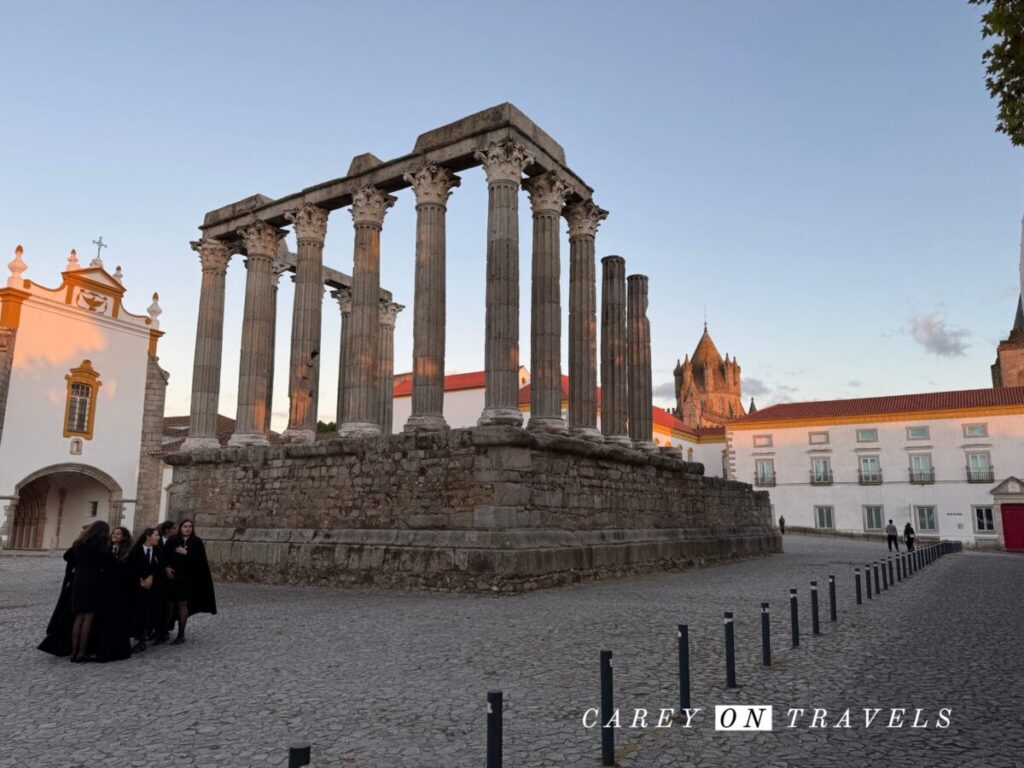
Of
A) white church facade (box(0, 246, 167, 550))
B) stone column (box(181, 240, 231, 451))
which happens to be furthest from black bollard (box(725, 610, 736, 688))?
white church facade (box(0, 246, 167, 550))

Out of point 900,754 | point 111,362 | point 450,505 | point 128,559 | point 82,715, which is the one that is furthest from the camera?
point 111,362

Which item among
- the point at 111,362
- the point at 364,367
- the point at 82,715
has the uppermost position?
the point at 111,362

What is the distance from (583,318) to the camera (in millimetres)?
16828

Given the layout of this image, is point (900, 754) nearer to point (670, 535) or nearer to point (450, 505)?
point (450, 505)

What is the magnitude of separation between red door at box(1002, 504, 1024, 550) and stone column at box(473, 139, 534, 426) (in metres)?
37.2

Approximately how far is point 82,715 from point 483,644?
362cm

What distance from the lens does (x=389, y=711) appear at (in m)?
5.10

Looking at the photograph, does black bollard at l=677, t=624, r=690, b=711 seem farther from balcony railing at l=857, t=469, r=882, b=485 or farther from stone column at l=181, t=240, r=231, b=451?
balcony railing at l=857, t=469, r=882, b=485

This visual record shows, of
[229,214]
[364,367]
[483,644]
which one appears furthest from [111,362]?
[483,644]

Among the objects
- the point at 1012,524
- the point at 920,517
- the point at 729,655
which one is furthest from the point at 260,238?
the point at 1012,524

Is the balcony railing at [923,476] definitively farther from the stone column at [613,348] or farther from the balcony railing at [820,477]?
the stone column at [613,348]

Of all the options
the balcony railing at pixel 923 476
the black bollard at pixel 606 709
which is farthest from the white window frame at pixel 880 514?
the black bollard at pixel 606 709

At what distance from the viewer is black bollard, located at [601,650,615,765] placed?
405cm

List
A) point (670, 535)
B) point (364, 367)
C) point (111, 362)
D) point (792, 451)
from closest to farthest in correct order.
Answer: point (364, 367) → point (670, 535) → point (111, 362) → point (792, 451)
